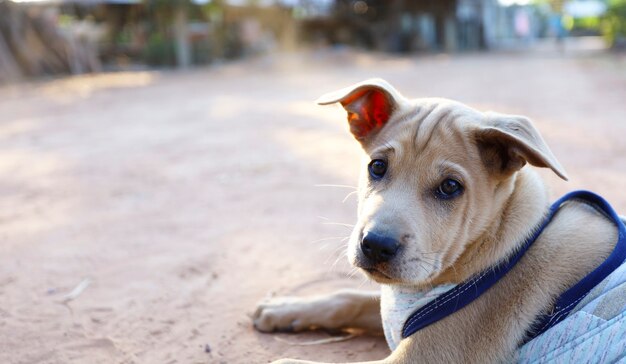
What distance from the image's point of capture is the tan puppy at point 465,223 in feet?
8.82

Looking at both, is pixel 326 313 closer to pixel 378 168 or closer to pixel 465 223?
pixel 378 168

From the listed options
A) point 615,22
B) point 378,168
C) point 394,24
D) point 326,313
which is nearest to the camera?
point 378,168

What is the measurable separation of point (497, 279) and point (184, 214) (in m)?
3.84

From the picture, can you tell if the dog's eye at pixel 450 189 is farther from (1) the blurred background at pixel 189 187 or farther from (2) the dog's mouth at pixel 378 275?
(1) the blurred background at pixel 189 187

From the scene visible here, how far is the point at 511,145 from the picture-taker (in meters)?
2.79

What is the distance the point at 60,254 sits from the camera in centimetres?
485

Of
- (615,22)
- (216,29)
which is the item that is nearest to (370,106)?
(216,29)

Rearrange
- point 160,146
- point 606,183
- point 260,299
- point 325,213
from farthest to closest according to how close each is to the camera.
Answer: point 160,146 < point 606,183 < point 325,213 < point 260,299

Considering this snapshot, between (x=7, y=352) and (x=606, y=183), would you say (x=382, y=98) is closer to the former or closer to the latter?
(x=7, y=352)

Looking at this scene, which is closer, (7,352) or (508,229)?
(508,229)

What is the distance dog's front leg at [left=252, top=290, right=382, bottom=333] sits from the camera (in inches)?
142

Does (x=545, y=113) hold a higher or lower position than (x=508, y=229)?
lower

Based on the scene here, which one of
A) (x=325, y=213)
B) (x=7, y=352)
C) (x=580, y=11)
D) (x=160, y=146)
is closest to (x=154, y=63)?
(x=160, y=146)

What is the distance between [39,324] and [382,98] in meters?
2.57
